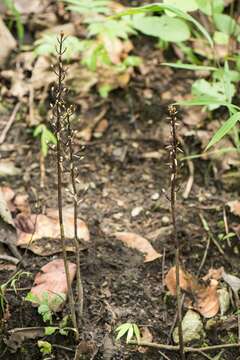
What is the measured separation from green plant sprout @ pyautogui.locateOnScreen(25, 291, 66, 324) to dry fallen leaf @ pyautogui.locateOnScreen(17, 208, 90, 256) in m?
0.27

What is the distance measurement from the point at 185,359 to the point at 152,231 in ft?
2.25

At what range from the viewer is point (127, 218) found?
266cm

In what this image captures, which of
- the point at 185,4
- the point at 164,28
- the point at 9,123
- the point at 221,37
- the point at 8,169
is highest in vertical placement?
the point at 185,4

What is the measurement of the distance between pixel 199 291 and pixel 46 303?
64cm

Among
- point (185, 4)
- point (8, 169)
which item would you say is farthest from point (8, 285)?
point (185, 4)

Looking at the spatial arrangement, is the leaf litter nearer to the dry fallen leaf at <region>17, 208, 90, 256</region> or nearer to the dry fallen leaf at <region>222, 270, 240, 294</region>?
the dry fallen leaf at <region>17, 208, 90, 256</region>

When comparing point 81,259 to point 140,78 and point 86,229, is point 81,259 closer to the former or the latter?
point 86,229

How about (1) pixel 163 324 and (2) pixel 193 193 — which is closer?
(1) pixel 163 324

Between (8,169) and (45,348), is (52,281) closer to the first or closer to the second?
(45,348)

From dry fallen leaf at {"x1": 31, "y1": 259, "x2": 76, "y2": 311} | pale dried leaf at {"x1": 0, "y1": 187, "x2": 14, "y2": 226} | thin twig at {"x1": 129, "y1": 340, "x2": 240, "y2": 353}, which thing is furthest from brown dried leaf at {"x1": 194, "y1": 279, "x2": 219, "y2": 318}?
pale dried leaf at {"x1": 0, "y1": 187, "x2": 14, "y2": 226}

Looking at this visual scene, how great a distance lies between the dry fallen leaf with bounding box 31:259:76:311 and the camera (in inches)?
84.4

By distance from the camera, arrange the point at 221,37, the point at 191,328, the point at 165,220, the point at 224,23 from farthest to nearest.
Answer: the point at 221,37 < the point at 224,23 < the point at 165,220 < the point at 191,328

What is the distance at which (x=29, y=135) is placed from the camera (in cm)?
305

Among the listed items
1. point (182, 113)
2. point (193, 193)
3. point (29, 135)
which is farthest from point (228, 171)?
point (29, 135)
